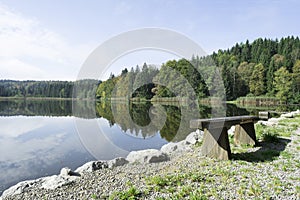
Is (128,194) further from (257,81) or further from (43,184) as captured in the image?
(257,81)

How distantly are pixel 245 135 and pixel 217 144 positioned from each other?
1690mm

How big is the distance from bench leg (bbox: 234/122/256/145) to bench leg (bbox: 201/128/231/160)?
151cm

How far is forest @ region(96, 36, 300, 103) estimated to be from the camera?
28.0 m

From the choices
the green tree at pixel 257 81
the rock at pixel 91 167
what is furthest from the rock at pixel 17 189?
the green tree at pixel 257 81

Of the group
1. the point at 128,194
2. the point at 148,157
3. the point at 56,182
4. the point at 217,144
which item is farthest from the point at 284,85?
the point at 56,182

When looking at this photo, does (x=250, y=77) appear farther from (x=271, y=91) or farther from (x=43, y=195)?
(x=43, y=195)

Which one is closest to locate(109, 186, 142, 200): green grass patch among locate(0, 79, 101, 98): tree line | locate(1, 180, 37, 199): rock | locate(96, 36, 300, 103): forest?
locate(1, 180, 37, 199): rock

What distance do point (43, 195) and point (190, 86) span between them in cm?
3537

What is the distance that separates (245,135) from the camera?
6.71 metres

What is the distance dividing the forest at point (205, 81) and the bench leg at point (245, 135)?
19.2 meters

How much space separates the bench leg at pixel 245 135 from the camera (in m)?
6.59

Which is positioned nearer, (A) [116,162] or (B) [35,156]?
(A) [116,162]

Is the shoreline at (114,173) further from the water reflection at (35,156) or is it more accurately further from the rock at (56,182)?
the water reflection at (35,156)

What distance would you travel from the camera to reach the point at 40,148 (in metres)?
10.2
